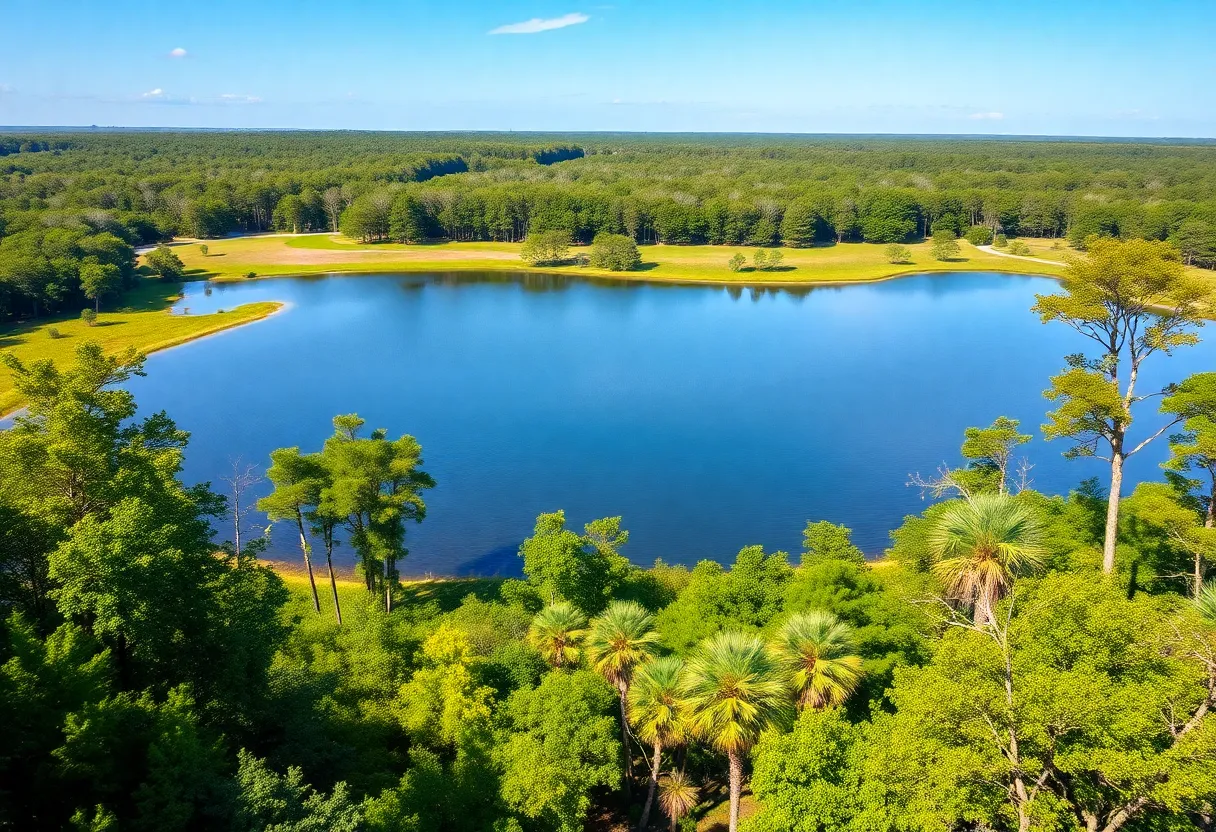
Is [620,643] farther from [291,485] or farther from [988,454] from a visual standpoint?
[988,454]

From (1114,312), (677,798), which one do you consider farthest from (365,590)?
(1114,312)

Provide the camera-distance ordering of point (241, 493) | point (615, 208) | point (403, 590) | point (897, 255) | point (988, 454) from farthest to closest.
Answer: point (615, 208), point (897, 255), point (241, 493), point (403, 590), point (988, 454)

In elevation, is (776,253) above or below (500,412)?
above

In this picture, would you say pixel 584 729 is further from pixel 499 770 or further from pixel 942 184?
pixel 942 184

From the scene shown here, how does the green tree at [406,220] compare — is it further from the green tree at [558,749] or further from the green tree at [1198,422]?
the green tree at [1198,422]

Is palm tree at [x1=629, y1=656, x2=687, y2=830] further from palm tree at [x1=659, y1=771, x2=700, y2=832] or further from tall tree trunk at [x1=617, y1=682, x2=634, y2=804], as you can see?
palm tree at [x1=659, y1=771, x2=700, y2=832]

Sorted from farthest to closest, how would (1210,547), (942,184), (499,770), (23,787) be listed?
(942,184)
(1210,547)
(499,770)
(23,787)

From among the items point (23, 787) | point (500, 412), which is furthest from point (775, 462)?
point (23, 787)
